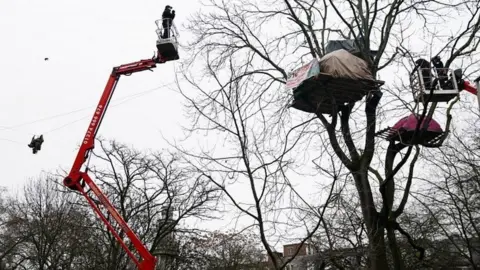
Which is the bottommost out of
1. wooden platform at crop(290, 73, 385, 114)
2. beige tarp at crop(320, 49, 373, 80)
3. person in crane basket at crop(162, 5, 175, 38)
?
wooden platform at crop(290, 73, 385, 114)

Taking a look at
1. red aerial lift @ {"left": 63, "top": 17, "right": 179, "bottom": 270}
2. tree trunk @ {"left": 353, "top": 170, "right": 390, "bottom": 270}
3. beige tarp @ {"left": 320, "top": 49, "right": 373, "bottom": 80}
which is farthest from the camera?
red aerial lift @ {"left": 63, "top": 17, "right": 179, "bottom": 270}

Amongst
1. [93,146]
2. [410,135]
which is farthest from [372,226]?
[93,146]

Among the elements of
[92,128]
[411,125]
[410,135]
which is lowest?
[410,135]

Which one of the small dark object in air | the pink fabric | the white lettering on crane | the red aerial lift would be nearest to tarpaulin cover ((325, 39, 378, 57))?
the pink fabric

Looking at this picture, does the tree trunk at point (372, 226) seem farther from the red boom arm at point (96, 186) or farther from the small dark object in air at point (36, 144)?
the small dark object in air at point (36, 144)

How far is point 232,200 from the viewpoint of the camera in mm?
8852

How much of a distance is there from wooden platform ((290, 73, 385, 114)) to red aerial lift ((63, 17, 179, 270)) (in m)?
4.91

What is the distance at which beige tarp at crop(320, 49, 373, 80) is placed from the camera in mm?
8898

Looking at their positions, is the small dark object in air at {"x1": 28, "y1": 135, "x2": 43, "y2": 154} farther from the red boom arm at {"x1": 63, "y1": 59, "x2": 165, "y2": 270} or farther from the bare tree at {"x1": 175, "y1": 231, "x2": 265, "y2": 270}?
the bare tree at {"x1": 175, "y1": 231, "x2": 265, "y2": 270}

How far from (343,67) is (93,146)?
838 cm

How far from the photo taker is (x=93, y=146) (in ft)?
45.9

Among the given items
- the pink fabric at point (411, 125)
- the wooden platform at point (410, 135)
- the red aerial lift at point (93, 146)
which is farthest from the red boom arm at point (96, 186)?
the pink fabric at point (411, 125)

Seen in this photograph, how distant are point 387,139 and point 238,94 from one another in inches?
163

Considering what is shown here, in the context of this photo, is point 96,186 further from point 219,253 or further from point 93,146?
point 219,253
